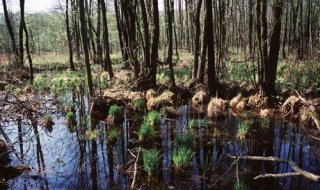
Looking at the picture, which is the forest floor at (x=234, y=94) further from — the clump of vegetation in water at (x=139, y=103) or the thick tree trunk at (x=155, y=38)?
the thick tree trunk at (x=155, y=38)

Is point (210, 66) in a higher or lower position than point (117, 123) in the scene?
higher

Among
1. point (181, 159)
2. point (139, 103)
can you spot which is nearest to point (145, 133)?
point (181, 159)

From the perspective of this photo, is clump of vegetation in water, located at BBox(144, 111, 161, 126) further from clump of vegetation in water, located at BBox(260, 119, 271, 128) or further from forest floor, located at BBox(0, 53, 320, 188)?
clump of vegetation in water, located at BBox(260, 119, 271, 128)

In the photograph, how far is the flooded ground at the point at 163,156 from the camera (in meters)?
7.01

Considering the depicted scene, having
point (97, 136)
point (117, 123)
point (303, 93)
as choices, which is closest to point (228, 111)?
point (303, 93)

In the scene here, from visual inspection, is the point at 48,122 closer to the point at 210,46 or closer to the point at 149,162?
the point at 149,162

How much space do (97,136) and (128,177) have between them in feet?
10.5

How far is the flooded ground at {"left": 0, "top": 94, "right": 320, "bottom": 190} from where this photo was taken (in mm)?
7008

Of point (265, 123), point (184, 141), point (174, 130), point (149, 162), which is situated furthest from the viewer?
point (265, 123)

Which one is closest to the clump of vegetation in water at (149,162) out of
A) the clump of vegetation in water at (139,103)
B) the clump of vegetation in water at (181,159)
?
the clump of vegetation in water at (181,159)

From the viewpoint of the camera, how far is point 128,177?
24.1 feet

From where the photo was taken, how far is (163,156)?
27.5 feet

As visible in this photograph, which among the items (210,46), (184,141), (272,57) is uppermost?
(210,46)

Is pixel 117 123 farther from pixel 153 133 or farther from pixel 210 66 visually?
pixel 210 66
